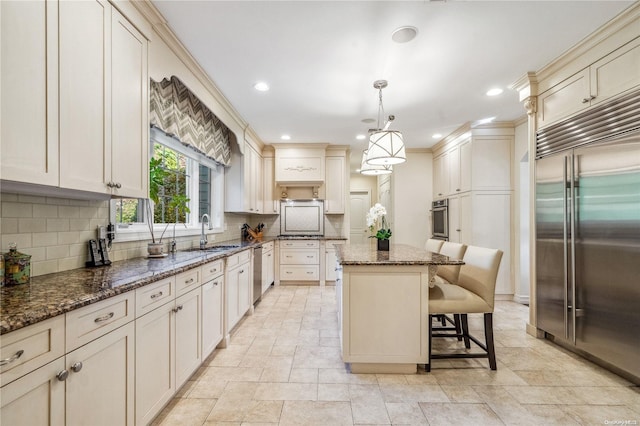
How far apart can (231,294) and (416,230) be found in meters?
3.90

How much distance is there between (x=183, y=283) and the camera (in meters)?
1.84

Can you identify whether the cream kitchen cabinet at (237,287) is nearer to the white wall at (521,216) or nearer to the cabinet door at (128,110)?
the cabinet door at (128,110)

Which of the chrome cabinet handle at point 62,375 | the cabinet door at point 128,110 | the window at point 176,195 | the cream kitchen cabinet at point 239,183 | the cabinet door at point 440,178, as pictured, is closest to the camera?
the chrome cabinet handle at point 62,375

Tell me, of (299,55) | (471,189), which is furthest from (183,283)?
(471,189)

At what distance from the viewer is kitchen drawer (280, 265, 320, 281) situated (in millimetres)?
5109

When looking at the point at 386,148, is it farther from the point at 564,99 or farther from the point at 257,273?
the point at 257,273

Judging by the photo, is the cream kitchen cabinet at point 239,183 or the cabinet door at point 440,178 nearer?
the cream kitchen cabinet at point 239,183

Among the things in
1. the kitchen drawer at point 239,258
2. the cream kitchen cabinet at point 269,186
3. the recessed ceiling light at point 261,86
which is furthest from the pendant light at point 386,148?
the cream kitchen cabinet at point 269,186

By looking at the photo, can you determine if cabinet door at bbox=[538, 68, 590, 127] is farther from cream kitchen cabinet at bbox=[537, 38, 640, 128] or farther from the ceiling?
the ceiling

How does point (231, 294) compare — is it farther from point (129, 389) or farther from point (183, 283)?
point (129, 389)

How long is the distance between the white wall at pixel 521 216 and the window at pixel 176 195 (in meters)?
4.23

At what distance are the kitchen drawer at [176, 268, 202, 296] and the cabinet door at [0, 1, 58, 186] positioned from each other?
85 centimetres

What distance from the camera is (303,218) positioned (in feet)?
18.4

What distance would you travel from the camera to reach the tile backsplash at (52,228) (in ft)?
4.40
